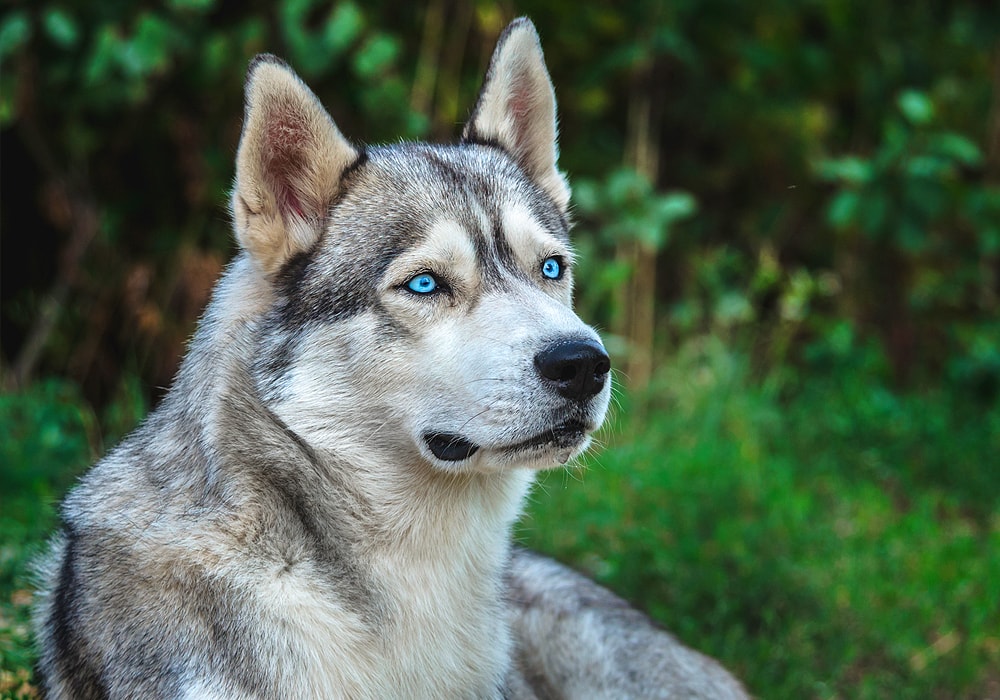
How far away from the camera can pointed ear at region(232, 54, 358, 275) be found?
9.89 ft

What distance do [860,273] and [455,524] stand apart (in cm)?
646

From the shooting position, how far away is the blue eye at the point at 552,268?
338 centimetres

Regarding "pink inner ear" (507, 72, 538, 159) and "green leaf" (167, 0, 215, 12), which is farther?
"green leaf" (167, 0, 215, 12)

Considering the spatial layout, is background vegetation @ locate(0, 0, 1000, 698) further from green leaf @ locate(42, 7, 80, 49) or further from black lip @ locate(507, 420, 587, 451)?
black lip @ locate(507, 420, 587, 451)

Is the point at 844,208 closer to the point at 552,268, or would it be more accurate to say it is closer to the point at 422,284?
the point at 552,268

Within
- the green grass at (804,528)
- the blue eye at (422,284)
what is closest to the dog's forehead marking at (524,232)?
the blue eye at (422,284)

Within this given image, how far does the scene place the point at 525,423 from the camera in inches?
113

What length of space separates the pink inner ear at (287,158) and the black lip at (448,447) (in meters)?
0.76

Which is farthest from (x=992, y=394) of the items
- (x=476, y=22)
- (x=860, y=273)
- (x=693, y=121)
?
(x=476, y=22)

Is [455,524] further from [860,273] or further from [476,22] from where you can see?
[860,273]

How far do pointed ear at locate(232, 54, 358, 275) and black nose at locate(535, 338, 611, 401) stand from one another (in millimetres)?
801

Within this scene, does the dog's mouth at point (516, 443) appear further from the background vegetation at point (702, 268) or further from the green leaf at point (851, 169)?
the green leaf at point (851, 169)

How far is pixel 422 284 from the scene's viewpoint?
3070 mm

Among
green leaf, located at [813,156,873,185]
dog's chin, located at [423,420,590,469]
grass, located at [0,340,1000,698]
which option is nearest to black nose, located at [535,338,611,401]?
dog's chin, located at [423,420,590,469]
